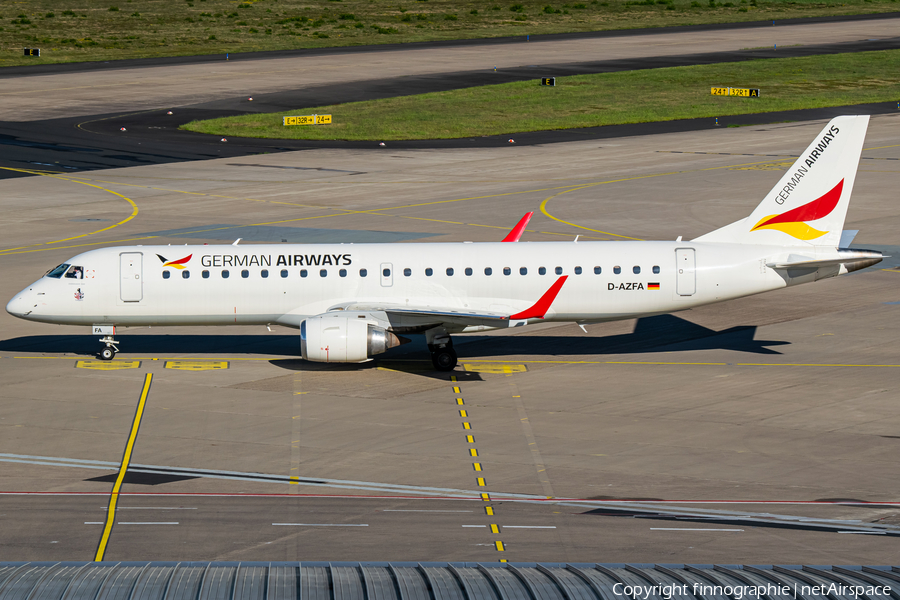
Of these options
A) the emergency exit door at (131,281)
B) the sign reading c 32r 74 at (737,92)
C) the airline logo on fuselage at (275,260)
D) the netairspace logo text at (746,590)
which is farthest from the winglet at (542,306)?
the sign reading c 32r 74 at (737,92)

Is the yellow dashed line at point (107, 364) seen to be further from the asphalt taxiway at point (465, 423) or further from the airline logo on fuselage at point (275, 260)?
the airline logo on fuselage at point (275, 260)

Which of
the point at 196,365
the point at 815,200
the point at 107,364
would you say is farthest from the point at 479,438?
the point at 815,200

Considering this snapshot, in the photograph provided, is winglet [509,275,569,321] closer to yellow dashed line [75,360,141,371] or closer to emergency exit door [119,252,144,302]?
emergency exit door [119,252,144,302]

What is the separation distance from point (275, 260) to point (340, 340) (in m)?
4.73

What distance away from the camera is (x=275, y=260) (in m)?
39.6

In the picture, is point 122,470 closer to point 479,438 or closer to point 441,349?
point 479,438

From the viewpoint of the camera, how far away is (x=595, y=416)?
34.8 meters

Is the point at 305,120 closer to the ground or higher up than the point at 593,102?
closer to the ground

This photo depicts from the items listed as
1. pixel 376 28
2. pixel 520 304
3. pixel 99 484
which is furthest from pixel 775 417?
pixel 376 28

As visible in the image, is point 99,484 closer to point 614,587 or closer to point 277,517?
point 277,517

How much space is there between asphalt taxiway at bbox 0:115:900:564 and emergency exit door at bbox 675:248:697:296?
3068 mm

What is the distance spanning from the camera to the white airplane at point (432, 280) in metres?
39.2

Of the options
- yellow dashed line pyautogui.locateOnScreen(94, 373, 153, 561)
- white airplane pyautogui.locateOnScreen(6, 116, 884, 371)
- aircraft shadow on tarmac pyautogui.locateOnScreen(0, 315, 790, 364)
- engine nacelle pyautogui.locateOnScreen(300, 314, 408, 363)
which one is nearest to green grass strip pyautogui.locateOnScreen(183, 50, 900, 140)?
aircraft shadow on tarmac pyautogui.locateOnScreen(0, 315, 790, 364)

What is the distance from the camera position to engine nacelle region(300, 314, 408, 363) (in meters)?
37.0
